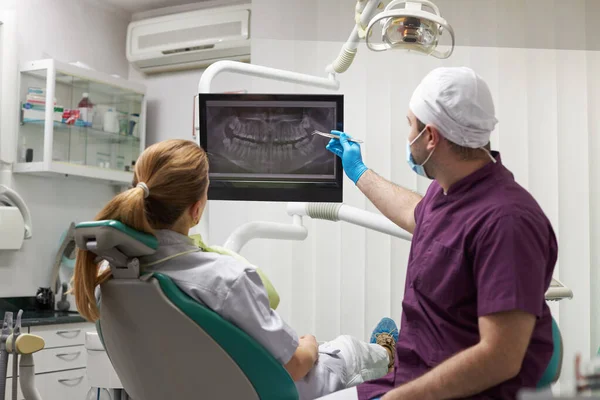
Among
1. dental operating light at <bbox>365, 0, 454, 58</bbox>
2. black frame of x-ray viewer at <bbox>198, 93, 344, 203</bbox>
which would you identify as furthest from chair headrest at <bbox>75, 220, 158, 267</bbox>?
dental operating light at <bbox>365, 0, 454, 58</bbox>

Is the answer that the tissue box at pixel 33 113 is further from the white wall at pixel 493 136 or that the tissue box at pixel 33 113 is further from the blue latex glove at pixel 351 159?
the blue latex glove at pixel 351 159

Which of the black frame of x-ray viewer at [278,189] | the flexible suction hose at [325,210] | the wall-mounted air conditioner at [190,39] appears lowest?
the flexible suction hose at [325,210]

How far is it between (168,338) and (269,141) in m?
1.10

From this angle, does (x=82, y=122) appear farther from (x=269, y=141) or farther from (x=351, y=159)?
(x=351, y=159)

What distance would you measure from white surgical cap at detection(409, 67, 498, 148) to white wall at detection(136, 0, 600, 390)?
5.44ft

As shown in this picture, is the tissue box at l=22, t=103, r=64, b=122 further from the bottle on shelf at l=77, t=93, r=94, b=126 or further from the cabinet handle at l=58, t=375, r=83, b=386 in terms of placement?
the cabinet handle at l=58, t=375, r=83, b=386

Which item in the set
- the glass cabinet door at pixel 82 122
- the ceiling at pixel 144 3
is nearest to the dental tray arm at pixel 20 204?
the glass cabinet door at pixel 82 122

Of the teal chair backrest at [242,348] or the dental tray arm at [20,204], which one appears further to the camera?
the dental tray arm at [20,204]

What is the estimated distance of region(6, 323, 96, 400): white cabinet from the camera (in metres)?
3.70

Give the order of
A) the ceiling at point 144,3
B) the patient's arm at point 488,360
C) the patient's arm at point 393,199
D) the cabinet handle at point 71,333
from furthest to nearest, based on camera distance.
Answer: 1. the ceiling at point 144,3
2. the cabinet handle at point 71,333
3. the patient's arm at point 393,199
4. the patient's arm at point 488,360

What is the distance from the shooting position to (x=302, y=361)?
1650mm

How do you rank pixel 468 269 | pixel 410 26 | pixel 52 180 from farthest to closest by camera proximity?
pixel 52 180 → pixel 410 26 → pixel 468 269

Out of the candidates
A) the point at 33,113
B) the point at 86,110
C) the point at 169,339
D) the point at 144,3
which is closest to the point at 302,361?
the point at 169,339

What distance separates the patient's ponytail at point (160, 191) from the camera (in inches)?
62.4
